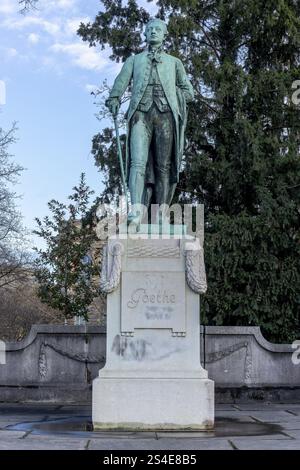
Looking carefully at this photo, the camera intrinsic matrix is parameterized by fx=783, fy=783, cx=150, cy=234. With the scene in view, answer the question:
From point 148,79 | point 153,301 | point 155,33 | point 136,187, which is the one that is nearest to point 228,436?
point 153,301

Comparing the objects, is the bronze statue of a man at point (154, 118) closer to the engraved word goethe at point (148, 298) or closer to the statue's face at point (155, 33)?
the statue's face at point (155, 33)

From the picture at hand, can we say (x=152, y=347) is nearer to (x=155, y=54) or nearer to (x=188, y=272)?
(x=188, y=272)

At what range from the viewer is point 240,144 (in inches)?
923

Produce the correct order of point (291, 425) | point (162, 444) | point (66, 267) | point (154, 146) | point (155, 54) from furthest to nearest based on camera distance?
1. point (66, 267)
2. point (154, 146)
3. point (155, 54)
4. point (291, 425)
5. point (162, 444)

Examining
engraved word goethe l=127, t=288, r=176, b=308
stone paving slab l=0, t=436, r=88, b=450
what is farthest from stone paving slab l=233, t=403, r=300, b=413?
stone paving slab l=0, t=436, r=88, b=450

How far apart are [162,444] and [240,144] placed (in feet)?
52.5

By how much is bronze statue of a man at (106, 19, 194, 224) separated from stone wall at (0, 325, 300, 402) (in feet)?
18.5

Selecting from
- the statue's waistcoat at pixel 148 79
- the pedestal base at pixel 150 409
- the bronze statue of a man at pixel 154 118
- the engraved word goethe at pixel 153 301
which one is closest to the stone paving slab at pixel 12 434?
the pedestal base at pixel 150 409

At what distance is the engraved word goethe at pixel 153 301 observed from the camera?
10.4 meters

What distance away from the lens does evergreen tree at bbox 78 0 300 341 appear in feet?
74.5

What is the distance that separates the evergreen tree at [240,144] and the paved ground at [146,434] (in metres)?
10.0

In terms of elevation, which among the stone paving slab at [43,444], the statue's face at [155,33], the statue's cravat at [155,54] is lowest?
the stone paving slab at [43,444]
